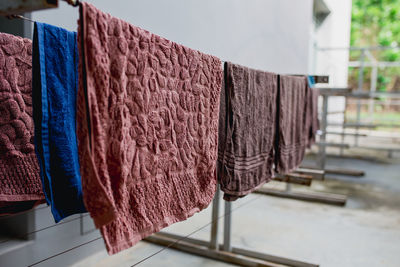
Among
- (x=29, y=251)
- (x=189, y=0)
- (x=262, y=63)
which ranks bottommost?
(x=29, y=251)

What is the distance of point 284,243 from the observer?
1841 mm

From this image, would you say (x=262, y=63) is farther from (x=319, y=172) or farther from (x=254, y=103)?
(x=254, y=103)

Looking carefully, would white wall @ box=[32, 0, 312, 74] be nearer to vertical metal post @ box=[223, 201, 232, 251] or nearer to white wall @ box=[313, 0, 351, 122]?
vertical metal post @ box=[223, 201, 232, 251]

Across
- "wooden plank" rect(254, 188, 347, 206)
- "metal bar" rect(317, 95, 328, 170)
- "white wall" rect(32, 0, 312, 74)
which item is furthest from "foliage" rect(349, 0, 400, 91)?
"wooden plank" rect(254, 188, 347, 206)

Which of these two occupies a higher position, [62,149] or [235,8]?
[235,8]

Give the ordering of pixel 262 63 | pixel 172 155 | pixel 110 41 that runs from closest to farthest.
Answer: pixel 110 41 < pixel 172 155 < pixel 262 63

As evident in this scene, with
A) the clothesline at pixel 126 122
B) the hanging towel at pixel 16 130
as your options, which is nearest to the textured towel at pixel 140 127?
the clothesline at pixel 126 122

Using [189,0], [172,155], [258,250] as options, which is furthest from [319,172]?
[172,155]

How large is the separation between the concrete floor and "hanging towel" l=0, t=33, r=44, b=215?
79 cm

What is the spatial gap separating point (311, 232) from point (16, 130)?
1.61 metres

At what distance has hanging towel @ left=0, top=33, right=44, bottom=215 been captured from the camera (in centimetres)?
82

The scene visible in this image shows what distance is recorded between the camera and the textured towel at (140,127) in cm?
66

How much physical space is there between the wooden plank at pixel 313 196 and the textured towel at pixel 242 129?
4.05 ft

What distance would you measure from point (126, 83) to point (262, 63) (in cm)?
208
